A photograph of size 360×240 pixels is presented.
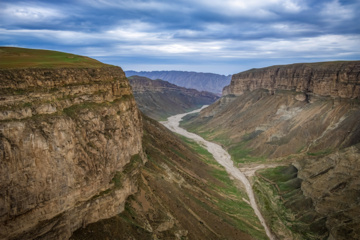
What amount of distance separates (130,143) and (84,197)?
13.6m

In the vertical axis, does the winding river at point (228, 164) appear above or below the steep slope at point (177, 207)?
below

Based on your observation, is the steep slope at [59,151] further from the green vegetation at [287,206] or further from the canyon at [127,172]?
the green vegetation at [287,206]

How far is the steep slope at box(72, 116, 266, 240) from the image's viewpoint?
37841 mm

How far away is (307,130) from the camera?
93.0m

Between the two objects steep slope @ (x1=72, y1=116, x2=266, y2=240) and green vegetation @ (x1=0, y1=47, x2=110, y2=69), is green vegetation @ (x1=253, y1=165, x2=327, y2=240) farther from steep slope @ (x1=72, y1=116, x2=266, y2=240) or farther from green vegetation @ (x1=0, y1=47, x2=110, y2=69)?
green vegetation @ (x1=0, y1=47, x2=110, y2=69)

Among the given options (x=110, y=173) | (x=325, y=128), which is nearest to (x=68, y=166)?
(x=110, y=173)

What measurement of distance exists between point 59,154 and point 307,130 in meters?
80.9

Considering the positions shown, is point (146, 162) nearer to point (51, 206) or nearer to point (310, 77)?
point (51, 206)

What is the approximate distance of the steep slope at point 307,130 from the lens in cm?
5438

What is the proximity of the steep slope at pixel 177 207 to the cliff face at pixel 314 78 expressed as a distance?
5231cm

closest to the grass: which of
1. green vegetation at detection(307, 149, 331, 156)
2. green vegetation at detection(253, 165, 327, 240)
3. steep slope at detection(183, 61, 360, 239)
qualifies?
green vegetation at detection(253, 165, 327, 240)

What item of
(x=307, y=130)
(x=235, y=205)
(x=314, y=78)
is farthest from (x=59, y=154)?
(x=314, y=78)

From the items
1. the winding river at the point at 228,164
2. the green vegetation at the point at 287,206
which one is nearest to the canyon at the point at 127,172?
the green vegetation at the point at 287,206

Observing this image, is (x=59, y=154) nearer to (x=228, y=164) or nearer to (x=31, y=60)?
(x=31, y=60)
